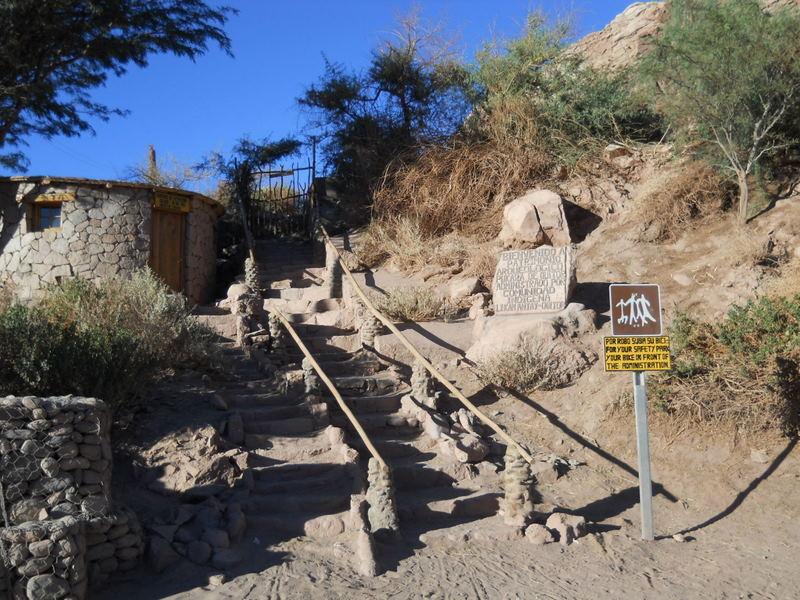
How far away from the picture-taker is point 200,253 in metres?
13.5

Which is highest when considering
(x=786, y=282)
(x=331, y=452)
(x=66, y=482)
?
(x=786, y=282)

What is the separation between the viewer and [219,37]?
16.2 m

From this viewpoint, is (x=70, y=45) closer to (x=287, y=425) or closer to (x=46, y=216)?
(x=46, y=216)

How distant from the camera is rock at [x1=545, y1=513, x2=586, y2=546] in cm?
608

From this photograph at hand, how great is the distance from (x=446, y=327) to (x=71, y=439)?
19.6ft

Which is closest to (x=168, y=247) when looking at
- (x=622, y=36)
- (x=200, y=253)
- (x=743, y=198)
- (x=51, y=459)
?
(x=200, y=253)


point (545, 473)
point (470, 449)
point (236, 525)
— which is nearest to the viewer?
point (236, 525)

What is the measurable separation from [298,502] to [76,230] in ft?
25.8

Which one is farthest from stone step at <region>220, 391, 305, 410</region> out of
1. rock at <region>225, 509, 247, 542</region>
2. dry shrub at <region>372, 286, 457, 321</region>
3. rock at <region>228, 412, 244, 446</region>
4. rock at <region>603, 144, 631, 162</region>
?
rock at <region>603, 144, 631, 162</region>

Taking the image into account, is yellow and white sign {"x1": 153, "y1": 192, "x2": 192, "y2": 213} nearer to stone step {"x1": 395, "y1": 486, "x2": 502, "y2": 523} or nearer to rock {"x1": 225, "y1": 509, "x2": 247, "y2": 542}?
stone step {"x1": 395, "y1": 486, "x2": 502, "y2": 523}

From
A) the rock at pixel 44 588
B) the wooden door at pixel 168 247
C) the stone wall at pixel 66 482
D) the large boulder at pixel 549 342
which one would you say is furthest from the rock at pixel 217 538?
the wooden door at pixel 168 247

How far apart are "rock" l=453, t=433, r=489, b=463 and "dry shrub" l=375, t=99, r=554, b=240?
6.31 m

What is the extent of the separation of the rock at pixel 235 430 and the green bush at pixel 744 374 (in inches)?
178

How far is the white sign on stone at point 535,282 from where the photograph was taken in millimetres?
9898
